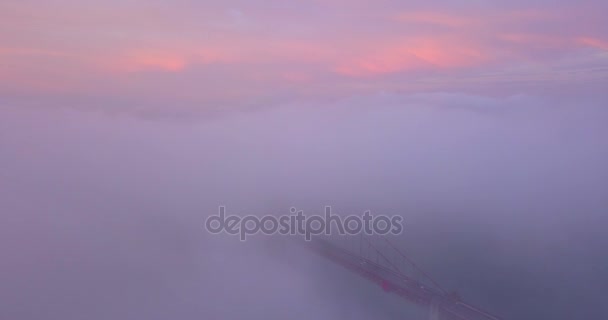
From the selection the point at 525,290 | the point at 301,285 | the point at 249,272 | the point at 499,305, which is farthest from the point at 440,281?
the point at 249,272

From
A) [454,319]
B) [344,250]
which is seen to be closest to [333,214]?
[344,250]

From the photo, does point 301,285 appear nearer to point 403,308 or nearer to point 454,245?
point 403,308

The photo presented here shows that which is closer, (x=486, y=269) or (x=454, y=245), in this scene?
(x=486, y=269)

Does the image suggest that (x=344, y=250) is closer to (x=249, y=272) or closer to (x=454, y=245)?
(x=249, y=272)

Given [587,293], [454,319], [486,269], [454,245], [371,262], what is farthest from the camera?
[454,245]

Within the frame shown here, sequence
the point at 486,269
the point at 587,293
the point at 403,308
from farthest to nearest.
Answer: the point at 486,269, the point at 587,293, the point at 403,308

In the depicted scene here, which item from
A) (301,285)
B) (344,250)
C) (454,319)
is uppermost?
(344,250)

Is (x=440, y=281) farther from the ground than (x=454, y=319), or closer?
farther from the ground

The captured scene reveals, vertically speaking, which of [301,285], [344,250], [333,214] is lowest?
Answer: [301,285]

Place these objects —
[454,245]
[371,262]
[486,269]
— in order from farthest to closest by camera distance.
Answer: [454,245], [486,269], [371,262]
